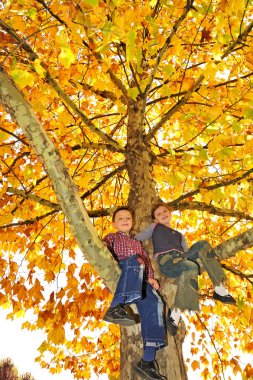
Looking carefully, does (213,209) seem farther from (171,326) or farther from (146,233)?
(171,326)

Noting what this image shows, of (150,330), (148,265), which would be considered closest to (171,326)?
(150,330)

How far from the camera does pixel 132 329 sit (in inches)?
115

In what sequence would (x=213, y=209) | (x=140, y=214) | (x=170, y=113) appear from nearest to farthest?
(x=140, y=214) → (x=213, y=209) → (x=170, y=113)

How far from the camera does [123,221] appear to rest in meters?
3.63

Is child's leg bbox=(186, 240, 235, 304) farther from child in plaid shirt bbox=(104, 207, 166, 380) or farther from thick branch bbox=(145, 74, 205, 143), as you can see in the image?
thick branch bbox=(145, 74, 205, 143)

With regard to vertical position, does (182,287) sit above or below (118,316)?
above

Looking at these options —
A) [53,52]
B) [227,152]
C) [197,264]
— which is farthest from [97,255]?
[53,52]

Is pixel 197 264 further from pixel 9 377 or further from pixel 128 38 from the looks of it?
pixel 9 377

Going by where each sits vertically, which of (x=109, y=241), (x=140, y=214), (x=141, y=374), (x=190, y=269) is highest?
(x=140, y=214)

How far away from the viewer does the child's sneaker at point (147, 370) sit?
101 inches

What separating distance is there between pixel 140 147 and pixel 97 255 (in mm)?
2317

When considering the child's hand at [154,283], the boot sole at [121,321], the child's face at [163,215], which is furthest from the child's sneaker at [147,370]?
the child's face at [163,215]

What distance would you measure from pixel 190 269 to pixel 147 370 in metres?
0.96

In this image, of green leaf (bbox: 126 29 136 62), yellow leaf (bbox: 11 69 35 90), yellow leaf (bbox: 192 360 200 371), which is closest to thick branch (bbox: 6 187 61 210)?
yellow leaf (bbox: 11 69 35 90)
